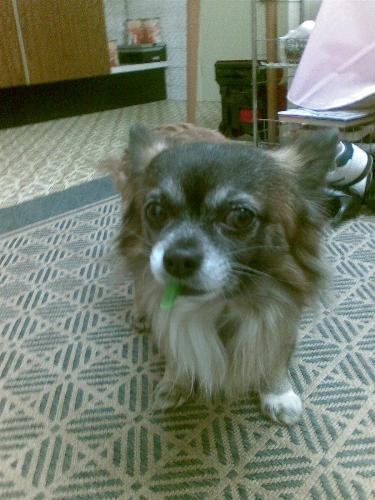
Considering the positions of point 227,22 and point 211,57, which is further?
point 211,57

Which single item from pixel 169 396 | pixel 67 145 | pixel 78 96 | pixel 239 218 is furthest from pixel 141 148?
pixel 78 96

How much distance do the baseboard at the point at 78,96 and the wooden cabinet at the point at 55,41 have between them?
15 cm

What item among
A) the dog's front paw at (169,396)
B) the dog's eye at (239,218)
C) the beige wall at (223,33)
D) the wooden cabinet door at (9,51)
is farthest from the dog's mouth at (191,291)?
the wooden cabinet door at (9,51)

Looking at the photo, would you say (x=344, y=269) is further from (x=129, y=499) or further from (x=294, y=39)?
(x=294, y=39)

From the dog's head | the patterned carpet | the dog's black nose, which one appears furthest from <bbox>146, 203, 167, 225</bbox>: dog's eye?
the patterned carpet

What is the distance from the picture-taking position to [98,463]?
823 millimetres

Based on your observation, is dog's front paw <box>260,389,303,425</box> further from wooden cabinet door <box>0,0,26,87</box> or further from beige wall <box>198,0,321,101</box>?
wooden cabinet door <box>0,0,26,87</box>

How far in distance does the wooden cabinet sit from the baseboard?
0.50 ft

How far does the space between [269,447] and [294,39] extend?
2016 millimetres

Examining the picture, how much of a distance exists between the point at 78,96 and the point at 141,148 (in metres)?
3.22

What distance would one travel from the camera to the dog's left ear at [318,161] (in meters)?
0.92

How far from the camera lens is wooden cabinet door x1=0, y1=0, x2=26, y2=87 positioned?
3.24 meters

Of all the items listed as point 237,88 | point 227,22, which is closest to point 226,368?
point 237,88

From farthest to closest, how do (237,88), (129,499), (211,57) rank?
(211,57)
(237,88)
(129,499)
